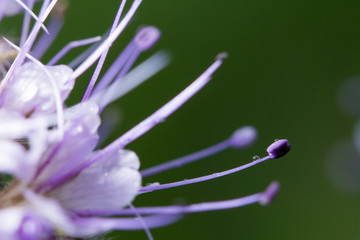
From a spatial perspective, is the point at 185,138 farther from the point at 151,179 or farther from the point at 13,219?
the point at 13,219

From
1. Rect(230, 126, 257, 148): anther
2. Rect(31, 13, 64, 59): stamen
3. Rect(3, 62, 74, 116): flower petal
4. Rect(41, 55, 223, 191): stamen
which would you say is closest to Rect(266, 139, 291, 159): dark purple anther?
Rect(230, 126, 257, 148): anther

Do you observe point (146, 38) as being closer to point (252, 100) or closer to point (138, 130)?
point (138, 130)

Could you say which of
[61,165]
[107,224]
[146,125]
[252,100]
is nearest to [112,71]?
[146,125]

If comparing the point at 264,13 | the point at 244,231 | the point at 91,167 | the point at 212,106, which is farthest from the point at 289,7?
the point at 91,167

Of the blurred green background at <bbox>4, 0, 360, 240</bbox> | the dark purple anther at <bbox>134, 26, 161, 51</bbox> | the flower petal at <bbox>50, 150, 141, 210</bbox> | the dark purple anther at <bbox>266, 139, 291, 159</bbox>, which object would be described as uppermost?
the blurred green background at <bbox>4, 0, 360, 240</bbox>

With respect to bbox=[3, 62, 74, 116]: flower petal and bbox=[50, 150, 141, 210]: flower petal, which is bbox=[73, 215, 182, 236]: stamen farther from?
bbox=[3, 62, 74, 116]: flower petal

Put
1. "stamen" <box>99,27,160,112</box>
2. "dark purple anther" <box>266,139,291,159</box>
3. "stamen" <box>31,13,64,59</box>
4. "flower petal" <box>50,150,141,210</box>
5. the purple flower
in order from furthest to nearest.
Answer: "stamen" <box>31,13,64,59</box>
"stamen" <box>99,27,160,112</box>
"dark purple anther" <box>266,139,291,159</box>
"flower petal" <box>50,150,141,210</box>
the purple flower
